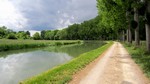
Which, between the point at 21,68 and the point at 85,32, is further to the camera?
the point at 85,32

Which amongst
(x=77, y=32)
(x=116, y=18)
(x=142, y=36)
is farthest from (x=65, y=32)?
(x=116, y=18)

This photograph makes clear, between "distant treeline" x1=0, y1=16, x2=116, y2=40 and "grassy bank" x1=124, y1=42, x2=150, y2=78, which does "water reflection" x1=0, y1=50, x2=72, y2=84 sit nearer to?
"grassy bank" x1=124, y1=42, x2=150, y2=78

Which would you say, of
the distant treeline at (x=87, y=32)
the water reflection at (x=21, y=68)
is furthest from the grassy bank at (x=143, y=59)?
the distant treeline at (x=87, y=32)

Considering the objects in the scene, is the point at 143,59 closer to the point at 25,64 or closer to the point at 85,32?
the point at 25,64

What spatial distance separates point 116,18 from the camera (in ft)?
117

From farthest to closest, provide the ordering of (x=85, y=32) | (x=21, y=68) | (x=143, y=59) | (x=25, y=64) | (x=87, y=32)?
(x=85, y=32), (x=87, y=32), (x=25, y=64), (x=21, y=68), (x=143, y=59)

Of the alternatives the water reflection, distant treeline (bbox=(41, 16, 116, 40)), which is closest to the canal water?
the water reflection

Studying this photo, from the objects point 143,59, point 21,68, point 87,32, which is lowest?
point 21,68

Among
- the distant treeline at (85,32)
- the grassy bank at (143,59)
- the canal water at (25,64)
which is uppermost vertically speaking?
the distant treeline at (85,32)

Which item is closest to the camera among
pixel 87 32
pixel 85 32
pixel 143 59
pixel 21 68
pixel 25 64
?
pixel 143 59

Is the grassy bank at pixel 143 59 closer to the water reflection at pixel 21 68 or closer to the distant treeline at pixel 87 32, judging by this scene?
the water reflection at pixel 21 68

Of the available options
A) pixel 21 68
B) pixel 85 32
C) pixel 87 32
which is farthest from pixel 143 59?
pixel 85 32

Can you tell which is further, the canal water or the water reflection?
the canal water

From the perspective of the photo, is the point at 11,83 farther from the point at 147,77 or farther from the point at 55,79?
the point at 147,77
